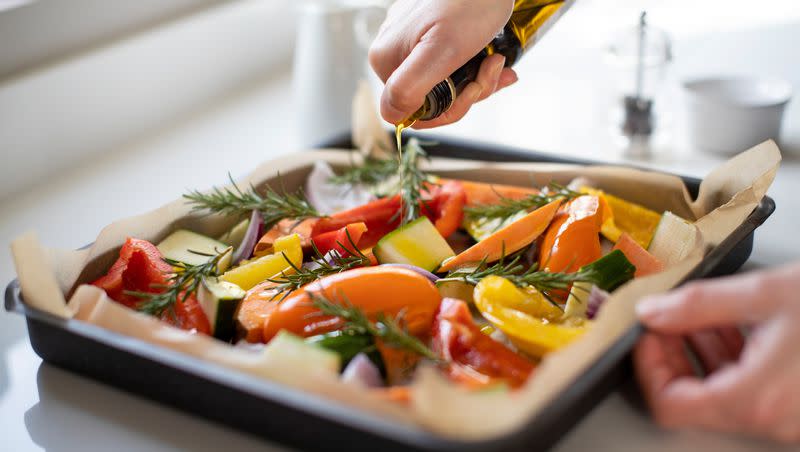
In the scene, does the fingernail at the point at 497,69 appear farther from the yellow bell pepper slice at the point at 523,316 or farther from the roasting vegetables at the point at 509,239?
the yellow bell pepper slice at the point at 523,316

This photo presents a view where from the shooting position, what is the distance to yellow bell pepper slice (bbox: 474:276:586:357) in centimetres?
95

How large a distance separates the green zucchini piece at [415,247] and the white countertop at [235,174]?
1.08 feet

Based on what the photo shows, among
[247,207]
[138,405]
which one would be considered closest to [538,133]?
[247,207]

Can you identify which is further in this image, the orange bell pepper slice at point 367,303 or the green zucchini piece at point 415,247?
the green zucchini piece at point 415,247

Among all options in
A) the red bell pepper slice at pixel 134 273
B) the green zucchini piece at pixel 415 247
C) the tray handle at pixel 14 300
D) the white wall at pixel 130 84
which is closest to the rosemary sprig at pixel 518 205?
the green zucchini piece at pixel 415 247

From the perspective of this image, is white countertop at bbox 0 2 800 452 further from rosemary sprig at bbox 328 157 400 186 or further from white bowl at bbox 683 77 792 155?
rosemary sprig at bbox 328 157 400 186

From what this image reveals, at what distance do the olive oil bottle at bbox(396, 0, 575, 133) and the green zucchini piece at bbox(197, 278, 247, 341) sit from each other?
32cm

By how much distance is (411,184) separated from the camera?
1.32 m

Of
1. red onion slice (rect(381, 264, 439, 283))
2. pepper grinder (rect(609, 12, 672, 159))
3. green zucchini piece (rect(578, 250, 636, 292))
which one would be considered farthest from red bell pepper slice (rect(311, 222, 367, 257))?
pepper grinder (rect(609, 12, 672, 159))

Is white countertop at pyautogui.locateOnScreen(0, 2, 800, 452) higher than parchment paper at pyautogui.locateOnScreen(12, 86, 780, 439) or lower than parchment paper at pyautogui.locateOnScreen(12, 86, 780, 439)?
lower

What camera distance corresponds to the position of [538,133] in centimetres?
189

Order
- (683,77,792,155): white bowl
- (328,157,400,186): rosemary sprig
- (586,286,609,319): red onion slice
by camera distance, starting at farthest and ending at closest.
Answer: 1. (683,77,792,155): white bowl
2. (328,157,400,186): rosemary sprig
3. (586,286,609,319): red onion slice

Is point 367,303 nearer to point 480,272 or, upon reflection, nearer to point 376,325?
point 376,325

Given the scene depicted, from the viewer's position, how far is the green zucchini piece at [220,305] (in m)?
1.04
